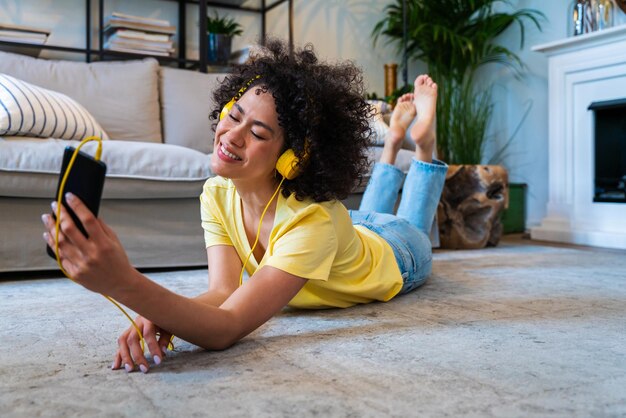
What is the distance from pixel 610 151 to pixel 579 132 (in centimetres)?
18

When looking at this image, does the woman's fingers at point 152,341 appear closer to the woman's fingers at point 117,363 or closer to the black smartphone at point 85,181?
the woman's fingers at point 117,363

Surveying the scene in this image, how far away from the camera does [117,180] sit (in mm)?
1890

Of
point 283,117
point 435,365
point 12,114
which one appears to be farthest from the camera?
point 12,114

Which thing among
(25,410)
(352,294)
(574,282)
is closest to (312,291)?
(352,294)

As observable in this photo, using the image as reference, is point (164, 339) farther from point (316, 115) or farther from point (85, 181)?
point (316, 115)

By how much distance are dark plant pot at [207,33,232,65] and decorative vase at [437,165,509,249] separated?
1.31 metres

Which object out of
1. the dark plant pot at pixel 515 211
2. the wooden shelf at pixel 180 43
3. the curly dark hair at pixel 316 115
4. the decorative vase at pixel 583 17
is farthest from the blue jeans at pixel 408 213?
the dark plant pot at pixel 515 211

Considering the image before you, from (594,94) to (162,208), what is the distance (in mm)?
2200

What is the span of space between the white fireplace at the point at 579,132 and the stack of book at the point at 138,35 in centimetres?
193

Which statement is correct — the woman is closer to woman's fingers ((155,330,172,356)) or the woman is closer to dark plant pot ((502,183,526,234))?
woman's fingers ((155,330,172,356))

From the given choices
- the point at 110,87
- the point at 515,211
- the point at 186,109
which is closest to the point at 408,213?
the point at 186,109

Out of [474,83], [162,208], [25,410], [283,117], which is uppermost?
[474,83]

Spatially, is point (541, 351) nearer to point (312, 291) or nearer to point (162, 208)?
point (312, 291)

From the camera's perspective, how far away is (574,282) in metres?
1.71
